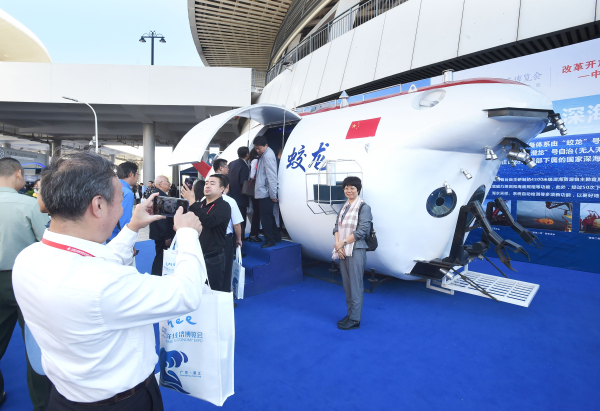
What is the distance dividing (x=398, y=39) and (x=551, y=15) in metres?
3.38

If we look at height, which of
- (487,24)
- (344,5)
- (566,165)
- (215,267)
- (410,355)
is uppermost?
(344,5)

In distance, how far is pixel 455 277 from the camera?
483 centimetres

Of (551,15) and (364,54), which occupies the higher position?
(364,54)

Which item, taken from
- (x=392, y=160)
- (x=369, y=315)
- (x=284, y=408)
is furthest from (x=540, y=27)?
(x=284, y=408)

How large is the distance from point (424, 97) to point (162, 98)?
13866 mm

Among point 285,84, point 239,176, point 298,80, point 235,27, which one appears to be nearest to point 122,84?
point 285,84

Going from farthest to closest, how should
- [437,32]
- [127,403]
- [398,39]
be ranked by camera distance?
1. [398,39]
2. [437,32]
3. [127,403]

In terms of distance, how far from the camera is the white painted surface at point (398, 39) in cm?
821

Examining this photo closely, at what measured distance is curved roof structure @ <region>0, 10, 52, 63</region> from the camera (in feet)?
94.6

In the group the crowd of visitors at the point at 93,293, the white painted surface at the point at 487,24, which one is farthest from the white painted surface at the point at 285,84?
the crowd of visitors at the point at 93,293

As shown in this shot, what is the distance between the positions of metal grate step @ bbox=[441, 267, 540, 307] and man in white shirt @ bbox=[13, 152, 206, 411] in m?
4.09

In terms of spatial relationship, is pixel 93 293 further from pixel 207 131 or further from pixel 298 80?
pixel 298 80

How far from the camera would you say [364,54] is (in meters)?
9.59

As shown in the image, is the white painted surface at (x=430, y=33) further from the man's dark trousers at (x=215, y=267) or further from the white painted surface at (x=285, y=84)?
the man's dark trousers at (x=215, y=267)
